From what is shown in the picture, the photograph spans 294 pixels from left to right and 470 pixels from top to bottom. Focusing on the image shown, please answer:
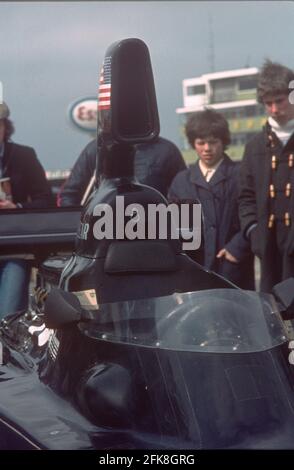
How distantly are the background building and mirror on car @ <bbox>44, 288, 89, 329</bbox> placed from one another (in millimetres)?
1720

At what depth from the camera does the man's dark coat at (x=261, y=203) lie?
441 cm

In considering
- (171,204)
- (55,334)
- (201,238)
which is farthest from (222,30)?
(55,334)

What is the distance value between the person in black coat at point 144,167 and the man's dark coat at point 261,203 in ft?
1.19

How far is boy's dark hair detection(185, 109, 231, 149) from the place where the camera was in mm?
4480

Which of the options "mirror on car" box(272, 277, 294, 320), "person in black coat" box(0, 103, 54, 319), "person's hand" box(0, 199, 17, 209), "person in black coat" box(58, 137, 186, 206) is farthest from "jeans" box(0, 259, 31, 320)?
"mirror on car" box(272, 277, 294, 320)

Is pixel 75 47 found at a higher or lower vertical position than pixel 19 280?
higher

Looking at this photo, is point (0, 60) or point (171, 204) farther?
point (0, 60)

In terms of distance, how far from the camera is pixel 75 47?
3680 mm

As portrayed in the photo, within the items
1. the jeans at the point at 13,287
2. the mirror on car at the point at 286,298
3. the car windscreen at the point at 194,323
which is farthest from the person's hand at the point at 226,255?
the car windscreen at the point at 194,323

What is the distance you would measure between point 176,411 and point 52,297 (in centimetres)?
46

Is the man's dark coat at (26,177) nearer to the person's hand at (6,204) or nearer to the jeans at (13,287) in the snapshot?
the person's hand at (6,204)

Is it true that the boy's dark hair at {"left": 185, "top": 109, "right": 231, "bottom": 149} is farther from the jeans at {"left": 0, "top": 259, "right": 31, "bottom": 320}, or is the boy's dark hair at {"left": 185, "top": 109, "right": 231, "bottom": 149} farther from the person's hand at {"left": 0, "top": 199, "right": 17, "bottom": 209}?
the jeans at {"left": 0, "top": 259, "right": 31, "bottom": 320}

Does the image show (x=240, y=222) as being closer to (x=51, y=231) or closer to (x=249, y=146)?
(x=249, y=146)

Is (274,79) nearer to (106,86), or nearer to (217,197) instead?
(217,197)
